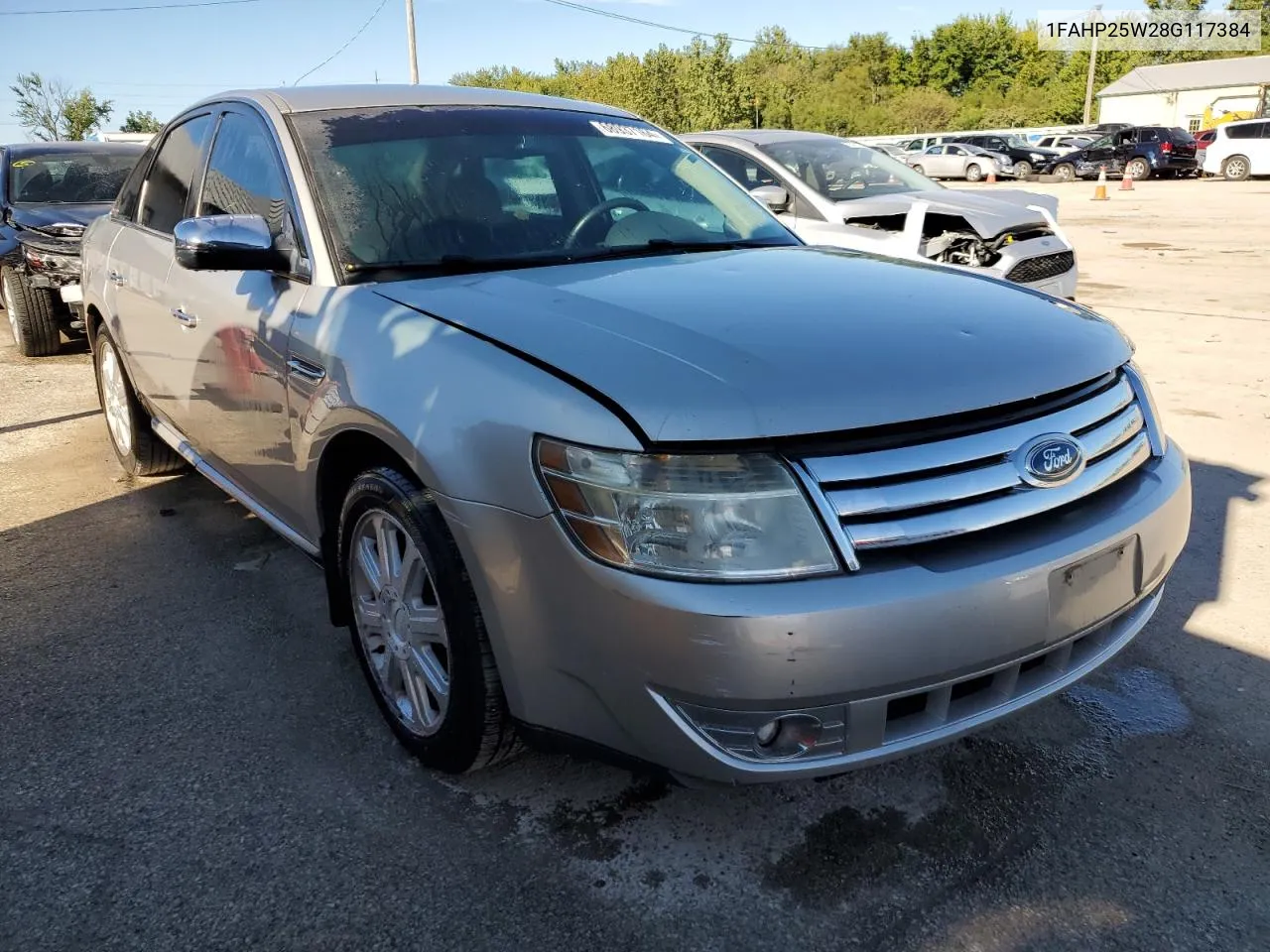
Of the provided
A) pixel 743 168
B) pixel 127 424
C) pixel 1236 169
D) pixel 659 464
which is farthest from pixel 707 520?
pixel 1236 169

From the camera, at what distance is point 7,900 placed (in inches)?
81.4

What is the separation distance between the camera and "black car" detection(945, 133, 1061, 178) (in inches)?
1224

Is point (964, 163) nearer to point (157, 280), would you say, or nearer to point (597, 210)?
point (597, 210)

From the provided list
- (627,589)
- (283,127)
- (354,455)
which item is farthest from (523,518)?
(283,127)

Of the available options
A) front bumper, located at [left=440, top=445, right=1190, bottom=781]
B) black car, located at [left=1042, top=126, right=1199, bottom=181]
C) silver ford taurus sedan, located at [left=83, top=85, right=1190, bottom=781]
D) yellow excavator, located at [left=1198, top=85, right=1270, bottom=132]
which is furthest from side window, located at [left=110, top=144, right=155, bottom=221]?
yellow excavator, located at [left=1198, top=85, right=1270, bottom=132]

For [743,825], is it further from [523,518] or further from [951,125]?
[951,125]

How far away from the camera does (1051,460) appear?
2.00 meters

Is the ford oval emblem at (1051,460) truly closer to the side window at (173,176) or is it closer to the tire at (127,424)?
the side window at (173,176)

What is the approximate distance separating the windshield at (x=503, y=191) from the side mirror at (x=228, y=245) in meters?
0.19

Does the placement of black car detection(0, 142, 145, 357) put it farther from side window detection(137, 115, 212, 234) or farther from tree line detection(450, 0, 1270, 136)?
tree line detection(450, 0, 1270, 136)

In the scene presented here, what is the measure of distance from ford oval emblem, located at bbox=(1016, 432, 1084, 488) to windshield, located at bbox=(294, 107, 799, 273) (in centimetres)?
142

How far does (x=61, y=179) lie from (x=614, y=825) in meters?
8.84

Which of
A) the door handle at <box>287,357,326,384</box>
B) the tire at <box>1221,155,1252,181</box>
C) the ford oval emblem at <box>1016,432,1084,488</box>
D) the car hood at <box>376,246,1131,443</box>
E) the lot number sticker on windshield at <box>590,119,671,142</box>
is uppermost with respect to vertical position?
the lot number sticker on windshield at <box>590,119,671,142</box>

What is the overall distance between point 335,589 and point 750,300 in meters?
1.37
